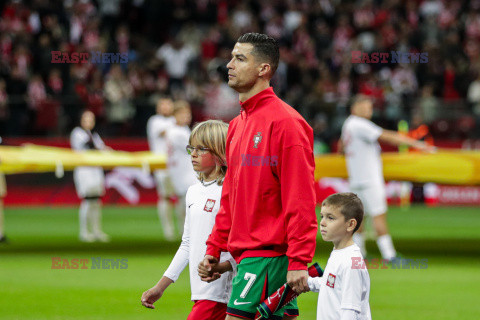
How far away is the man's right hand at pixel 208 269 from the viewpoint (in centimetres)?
484

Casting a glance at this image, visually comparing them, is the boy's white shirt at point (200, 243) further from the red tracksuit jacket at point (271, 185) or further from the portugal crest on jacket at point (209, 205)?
the red tracksuit jacket at point (271, 185)

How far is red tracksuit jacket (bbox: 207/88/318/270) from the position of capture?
4.48 metres

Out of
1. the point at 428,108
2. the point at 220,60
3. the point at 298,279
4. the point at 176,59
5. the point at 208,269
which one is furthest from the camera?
the point at 176,59

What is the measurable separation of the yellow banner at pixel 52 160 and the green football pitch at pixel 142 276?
135 cm

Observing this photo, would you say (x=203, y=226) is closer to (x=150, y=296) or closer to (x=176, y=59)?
(x=150, y=296)

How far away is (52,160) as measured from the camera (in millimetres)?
13297

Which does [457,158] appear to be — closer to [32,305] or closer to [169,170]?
[169,170]

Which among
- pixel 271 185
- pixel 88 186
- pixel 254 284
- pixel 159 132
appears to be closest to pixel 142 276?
pixel 88 186

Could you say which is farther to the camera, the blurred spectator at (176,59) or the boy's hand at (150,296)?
the blurred spectator at (176,59)

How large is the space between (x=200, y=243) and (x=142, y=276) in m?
5.98

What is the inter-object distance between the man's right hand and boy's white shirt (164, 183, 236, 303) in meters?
0.21

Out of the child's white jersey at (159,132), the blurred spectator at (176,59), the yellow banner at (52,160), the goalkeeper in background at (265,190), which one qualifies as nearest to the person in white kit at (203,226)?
the goalkeeper in background at (265,190)

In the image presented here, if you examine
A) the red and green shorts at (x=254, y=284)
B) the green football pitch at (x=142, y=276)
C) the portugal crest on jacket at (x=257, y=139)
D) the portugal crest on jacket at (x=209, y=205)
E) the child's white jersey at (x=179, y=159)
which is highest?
the portugal crest on jacket at (x=257, y=139)

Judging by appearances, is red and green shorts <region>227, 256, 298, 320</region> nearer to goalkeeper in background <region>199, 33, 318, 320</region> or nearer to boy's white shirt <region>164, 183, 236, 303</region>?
goalkeeper in background <region>199, 33, 318, 320</region>
